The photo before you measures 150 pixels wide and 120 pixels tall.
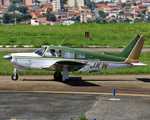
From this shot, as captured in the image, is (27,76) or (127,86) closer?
(127,86)

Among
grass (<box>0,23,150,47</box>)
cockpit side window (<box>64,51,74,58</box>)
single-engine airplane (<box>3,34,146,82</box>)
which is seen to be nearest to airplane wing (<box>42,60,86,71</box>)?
single-engine airplane (<box>3,34,146,82</box>)

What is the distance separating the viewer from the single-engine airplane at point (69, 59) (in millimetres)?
17969

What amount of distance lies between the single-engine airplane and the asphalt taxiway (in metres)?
1.01

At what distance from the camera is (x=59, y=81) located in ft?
61.6

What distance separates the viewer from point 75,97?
1520 cm

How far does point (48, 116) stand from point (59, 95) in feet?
10.9

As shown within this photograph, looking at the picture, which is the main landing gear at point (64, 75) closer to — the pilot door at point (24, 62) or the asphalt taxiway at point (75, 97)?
the asphalt taxiway at point (75, 97)

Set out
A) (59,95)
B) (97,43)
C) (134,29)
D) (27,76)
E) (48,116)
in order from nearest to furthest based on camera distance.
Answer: (48,116) < (59,95) < (27,76) < (97,43) < (134,29)

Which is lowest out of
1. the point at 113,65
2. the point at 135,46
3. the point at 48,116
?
the point at 48,116

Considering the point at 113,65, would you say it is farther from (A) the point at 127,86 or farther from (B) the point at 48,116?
(B) the point at 48,116

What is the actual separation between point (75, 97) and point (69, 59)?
3385mm

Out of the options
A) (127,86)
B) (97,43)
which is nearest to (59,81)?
(127,86)

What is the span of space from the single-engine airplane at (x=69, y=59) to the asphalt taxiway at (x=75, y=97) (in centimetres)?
101

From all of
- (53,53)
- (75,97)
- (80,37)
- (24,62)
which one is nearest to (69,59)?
(53,53)
